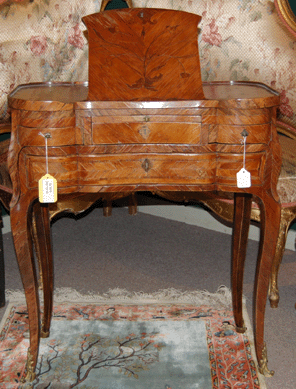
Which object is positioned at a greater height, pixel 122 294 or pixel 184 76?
pixel 184 76

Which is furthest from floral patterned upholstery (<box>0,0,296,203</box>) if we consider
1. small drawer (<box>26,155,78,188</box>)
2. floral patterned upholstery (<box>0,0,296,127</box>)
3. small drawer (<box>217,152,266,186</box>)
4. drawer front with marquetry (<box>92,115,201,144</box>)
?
small drawer (<box>26,155,78,188</box>)

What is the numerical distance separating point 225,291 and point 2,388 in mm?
1160

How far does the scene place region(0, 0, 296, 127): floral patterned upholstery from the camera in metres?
2.47

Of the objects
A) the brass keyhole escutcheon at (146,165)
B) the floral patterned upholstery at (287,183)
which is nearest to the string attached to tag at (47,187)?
the brass keyhole escutcheon at (146,165)

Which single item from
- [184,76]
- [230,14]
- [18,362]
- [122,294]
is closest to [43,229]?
[18,362]

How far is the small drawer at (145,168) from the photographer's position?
1.56 meters

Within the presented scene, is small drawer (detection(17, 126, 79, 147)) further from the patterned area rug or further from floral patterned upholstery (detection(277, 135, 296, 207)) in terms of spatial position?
floral patterned upholstery (detection(277, 135, 296, 207))

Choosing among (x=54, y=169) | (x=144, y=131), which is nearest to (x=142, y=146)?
(x=144, y=131)

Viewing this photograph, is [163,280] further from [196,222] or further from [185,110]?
[185,110]

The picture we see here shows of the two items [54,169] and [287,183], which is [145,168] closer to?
[54,169]

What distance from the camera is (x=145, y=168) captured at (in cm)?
158

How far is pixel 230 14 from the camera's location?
256 cm

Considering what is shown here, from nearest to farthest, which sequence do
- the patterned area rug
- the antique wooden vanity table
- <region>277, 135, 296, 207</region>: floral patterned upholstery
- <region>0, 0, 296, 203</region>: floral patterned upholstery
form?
the antique wooden vanity table
the patterned area rug
<region>277, 135, 296, 207</region>: floral patterned upholstery
<region>0, 0, 296, 203</region>: floral patterned upholstery

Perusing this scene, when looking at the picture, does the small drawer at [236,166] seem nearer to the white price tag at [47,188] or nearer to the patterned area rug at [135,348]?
the white price tag at [47,188]
